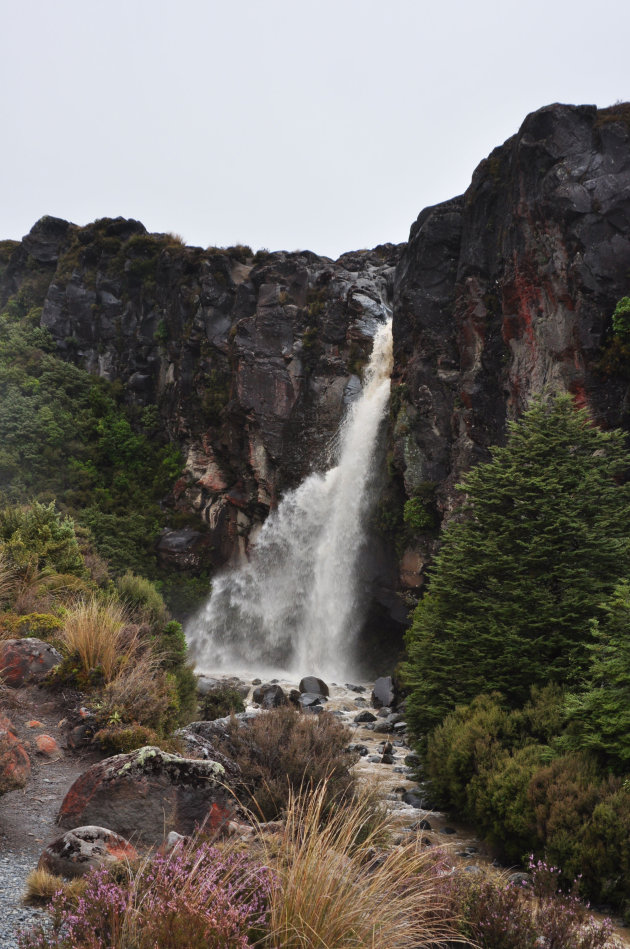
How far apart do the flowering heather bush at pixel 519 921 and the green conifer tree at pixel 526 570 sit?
5023 millimetres

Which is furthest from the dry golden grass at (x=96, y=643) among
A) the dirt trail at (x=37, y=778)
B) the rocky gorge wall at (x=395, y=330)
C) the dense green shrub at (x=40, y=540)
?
the rocky gorge wall at (x=395, y=330)

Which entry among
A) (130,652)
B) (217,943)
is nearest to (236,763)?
(130,652)

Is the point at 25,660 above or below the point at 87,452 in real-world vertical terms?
below

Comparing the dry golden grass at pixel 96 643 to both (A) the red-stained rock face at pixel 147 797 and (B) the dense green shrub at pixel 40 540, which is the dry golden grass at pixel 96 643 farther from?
(B) the dense green shrub at pixel 40 540

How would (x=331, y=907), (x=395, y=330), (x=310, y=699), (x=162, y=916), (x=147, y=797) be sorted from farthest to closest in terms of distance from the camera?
(x=395, y=330), (x=310, y=699), (x=147, y=797), (x=331, y=907), (x=162, y=916)

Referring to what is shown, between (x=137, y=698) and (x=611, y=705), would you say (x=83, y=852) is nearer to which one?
(x=137, y=698)

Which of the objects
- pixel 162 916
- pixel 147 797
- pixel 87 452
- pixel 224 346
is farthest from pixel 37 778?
pixel 87 452

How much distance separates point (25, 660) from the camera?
24.3 ft

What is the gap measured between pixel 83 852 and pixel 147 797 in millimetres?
958

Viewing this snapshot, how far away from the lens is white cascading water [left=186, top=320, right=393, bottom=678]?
2459cm

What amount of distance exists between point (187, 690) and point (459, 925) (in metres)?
8.21

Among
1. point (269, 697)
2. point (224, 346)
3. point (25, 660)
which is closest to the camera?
point (25, 660)

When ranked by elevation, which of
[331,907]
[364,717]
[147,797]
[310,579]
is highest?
[331,907]

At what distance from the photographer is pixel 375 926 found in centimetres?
314
